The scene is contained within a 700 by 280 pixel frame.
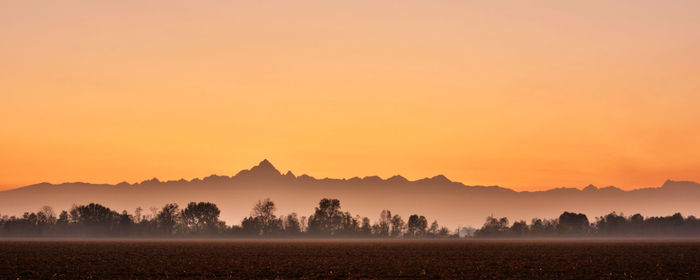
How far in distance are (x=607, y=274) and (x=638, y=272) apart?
13.0ft

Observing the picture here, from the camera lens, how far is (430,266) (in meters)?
68.9

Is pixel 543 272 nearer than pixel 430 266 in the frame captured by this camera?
Yes

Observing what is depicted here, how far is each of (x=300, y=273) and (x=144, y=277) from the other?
12.7 meters

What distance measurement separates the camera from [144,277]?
178ft

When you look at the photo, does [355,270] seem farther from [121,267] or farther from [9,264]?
[9,264]

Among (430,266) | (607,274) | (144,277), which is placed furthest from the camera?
(430,266)

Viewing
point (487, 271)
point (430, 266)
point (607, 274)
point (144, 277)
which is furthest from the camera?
point (430, 266)

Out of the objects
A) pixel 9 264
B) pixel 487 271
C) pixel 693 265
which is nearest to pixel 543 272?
pixel 487 271

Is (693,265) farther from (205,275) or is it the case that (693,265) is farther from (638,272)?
(205,275)

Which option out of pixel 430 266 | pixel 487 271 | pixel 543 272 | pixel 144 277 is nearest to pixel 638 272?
pixel 543 272

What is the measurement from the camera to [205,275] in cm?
5706

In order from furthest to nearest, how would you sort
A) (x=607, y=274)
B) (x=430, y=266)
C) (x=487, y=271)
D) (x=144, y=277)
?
(x=430, y=266) → (x=487, y=271) → (x=607, y=274) → (x=144, y=277)

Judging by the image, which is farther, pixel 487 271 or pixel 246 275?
pixel 487 271

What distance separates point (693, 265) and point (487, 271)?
76.8ft
